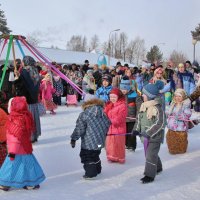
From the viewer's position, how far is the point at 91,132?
5570mm

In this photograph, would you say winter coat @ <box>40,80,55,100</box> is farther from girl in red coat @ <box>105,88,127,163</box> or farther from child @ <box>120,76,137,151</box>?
girl in red coat @ <box>105,88,127,163</box>

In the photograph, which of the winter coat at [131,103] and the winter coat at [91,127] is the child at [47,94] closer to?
the winter coat at [131,103]

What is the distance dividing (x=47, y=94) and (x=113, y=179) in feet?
24.5

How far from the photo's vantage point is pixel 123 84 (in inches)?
293

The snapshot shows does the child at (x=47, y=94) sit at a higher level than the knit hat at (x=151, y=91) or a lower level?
lower

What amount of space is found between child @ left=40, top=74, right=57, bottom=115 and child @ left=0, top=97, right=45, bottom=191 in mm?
7440

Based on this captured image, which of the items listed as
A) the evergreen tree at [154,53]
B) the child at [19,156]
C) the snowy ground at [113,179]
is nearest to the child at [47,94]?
the snowy ground at [113,179]

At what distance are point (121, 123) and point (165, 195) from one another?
1.93m

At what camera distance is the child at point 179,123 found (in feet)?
23.9

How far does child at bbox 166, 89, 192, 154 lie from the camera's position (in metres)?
7.28

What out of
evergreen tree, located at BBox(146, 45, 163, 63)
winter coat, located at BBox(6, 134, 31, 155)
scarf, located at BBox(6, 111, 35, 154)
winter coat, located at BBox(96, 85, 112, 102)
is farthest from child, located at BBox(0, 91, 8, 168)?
evergreen tree, located at BBox(146, 45, 163, 63)

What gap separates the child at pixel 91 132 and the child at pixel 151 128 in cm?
55

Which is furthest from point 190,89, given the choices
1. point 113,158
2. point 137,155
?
point 113,158

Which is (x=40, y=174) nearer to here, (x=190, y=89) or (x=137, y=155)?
(x=137, y=155)
